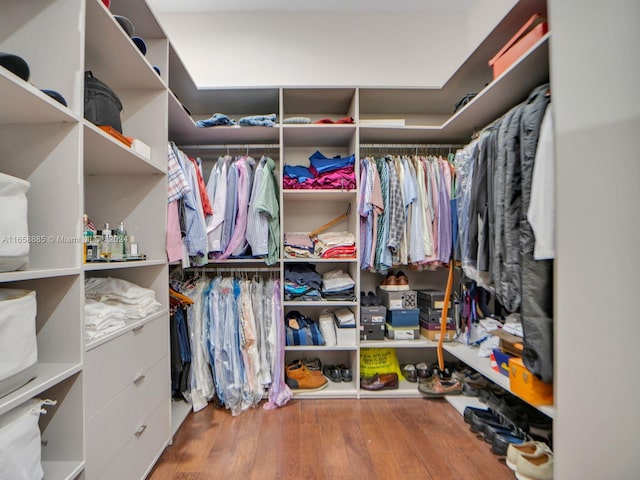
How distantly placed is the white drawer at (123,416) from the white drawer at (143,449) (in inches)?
1.0

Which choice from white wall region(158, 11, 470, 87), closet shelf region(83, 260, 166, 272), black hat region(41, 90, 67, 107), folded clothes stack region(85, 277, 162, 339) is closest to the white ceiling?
white wall region(158, 11, 470, 87)

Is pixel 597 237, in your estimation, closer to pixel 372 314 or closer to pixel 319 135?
pixel 372 314

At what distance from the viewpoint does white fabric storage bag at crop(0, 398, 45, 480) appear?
619 millimetres

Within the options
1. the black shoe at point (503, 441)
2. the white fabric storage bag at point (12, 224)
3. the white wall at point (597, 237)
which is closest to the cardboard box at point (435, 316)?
the black shoe at point (503, 441)

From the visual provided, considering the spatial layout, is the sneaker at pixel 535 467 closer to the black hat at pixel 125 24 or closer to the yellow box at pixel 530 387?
the yellow box at pixel 530 387

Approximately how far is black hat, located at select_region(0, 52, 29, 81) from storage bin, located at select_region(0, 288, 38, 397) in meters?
0.56

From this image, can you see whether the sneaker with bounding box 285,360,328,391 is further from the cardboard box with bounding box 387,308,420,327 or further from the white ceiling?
the white ceiling

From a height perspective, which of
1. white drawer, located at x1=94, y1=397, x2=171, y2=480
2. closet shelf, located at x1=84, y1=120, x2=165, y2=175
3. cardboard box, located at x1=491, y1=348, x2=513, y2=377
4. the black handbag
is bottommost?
white drawer, located at x1=94, y1=397, x2=171, y2=480

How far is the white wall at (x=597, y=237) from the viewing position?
3.06 ft

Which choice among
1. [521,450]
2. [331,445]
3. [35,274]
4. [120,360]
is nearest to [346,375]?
[331,445]

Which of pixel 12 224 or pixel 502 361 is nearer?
pixel 12 224

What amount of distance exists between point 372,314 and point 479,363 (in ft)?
2.24

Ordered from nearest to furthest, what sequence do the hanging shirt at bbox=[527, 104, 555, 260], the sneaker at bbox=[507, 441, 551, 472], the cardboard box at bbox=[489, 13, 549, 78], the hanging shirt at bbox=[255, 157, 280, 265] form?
the hanging shirt at bbox=[527, 104, 555, 260]
the cardboard box at bbox=[489, 13, 549, 78]
the sneaker at bbox=[507, 441, 551, 472]
the hanging shirt at bbox=[255, 157, 280, 265]

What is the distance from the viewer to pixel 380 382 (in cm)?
188
